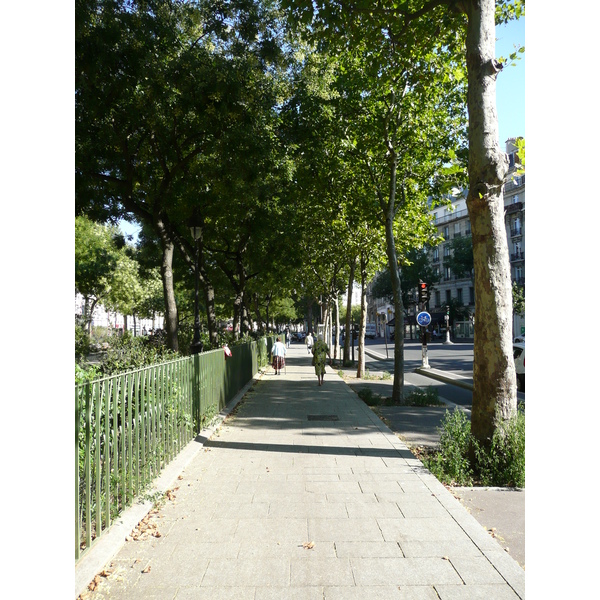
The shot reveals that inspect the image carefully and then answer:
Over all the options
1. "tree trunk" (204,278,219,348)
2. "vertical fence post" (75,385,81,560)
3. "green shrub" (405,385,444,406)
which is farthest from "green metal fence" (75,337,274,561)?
"tree trunk" (204,278,219,348)

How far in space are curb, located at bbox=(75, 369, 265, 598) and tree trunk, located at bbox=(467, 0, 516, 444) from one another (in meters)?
3.63

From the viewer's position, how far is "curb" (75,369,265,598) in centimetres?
377

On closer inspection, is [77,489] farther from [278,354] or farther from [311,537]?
[278,354]

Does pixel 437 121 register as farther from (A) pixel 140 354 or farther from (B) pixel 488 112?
(A) pixel 140 354

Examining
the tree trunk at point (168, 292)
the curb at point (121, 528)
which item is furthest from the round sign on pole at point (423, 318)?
the curb at point (121, 528)

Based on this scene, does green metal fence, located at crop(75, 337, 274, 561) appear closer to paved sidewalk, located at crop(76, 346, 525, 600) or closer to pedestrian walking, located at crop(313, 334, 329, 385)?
paved sidewalk, located at crop(76, 346, 525, 600)

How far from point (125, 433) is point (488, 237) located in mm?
4480

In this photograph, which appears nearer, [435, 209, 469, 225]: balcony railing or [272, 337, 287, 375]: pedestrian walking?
[272, 337, 287, 375]: pedestrian walking

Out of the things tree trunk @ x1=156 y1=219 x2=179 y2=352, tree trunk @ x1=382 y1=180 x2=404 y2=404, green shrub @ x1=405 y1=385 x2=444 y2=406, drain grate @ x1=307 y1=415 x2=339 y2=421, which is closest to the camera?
drain grate @ x1=307 y1=415 x2=339 y2=421

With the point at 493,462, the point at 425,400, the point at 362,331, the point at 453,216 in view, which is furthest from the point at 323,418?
the point at 453,216

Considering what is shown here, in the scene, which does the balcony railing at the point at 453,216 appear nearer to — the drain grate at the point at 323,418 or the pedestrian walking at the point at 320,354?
the pedestrian walking at the point at 320,354

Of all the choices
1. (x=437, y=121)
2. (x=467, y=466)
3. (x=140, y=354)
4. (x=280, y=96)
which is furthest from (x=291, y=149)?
(x=467, y=466)
